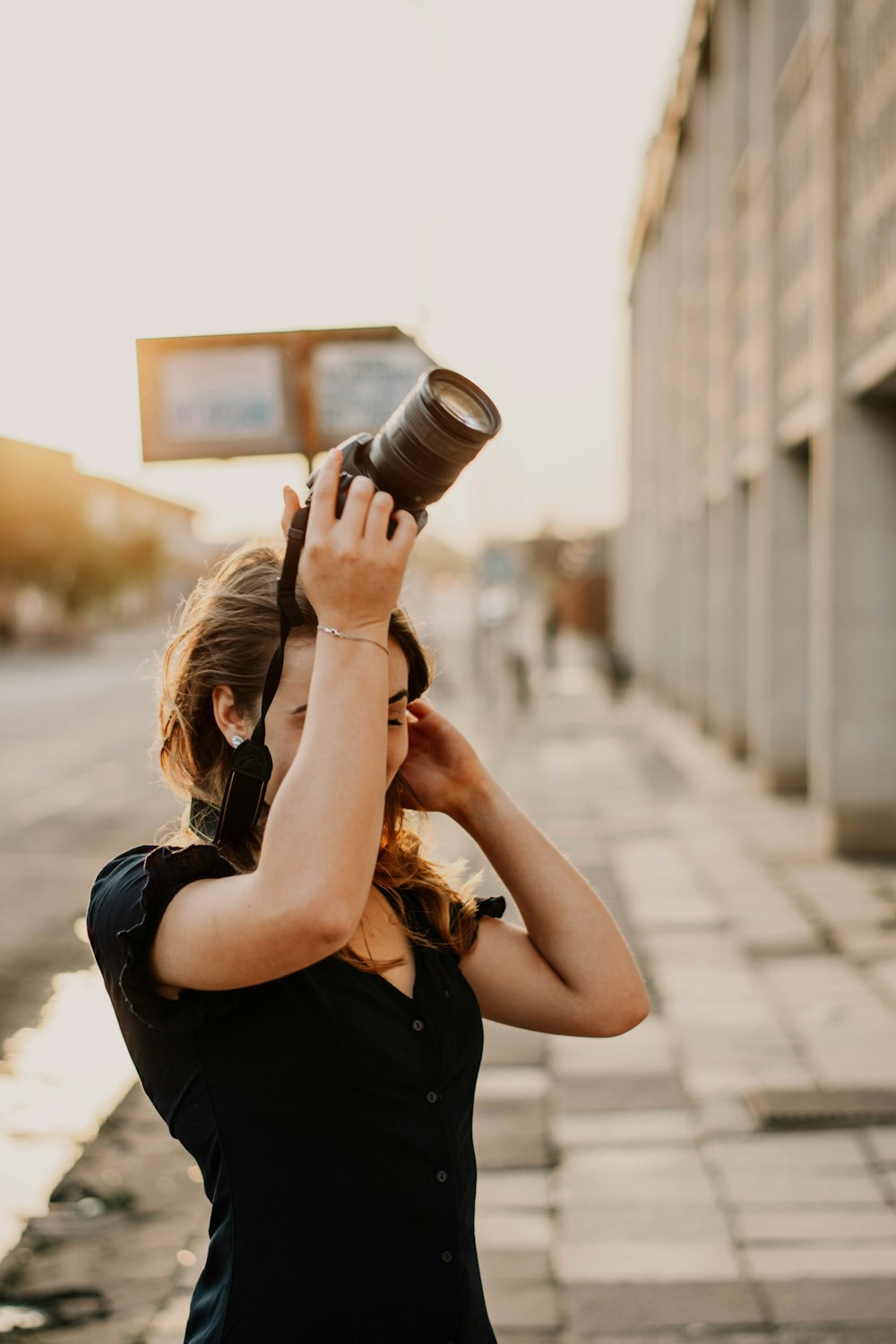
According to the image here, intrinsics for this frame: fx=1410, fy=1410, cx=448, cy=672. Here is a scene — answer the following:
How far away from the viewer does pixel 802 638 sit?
13.6 metres

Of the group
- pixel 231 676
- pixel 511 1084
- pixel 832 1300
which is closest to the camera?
pixel 231 676

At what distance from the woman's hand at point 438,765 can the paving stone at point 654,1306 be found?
2.16 metres

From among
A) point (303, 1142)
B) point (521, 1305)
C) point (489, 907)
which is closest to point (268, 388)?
point (521, 1305)

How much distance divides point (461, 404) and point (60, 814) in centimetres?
1325

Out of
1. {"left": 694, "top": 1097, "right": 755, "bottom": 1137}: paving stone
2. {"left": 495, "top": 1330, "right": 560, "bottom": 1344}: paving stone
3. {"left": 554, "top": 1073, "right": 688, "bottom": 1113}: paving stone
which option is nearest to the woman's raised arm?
{"left": 495, "top": 1330, "right": 560, "bottom": 1344}: paving stone

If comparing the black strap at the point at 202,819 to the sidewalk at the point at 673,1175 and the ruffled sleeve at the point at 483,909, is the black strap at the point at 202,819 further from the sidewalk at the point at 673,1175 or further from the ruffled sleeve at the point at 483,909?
the sidewalk at the point at 673,1175

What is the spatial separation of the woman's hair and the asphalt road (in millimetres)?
278

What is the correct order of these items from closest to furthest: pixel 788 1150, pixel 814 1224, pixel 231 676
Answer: pixel 231 676 → pixel 814 1224 → pixel 788 1150

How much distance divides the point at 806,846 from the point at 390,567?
33.0 ft

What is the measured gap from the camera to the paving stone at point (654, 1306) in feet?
11.7

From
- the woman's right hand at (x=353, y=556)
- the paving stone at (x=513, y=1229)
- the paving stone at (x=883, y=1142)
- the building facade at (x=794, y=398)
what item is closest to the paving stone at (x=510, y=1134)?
the paving stone at (x=513, y=1229)

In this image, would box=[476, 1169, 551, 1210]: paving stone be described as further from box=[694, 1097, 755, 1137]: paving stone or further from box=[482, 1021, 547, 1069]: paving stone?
box=[482, 1021, 547, 1069]: paving stone

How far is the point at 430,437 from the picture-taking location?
→ 148cm

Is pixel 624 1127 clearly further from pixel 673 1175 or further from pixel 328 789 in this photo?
pixel 328 789
